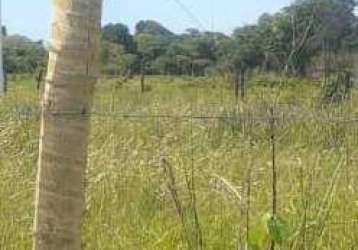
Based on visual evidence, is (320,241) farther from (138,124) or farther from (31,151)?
(138,124)

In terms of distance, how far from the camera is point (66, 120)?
2174mm

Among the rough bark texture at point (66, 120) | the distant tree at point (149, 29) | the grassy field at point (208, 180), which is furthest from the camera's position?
the distant tree at point (149, 29)

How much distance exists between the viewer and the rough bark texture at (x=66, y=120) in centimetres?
213

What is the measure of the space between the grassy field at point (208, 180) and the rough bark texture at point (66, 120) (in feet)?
2.31

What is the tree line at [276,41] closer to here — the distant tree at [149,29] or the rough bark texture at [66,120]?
the distant tree at [149,29]

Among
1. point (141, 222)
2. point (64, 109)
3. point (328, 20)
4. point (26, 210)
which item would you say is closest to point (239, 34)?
point (328, 20)

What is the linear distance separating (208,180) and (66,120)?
7.42 feet

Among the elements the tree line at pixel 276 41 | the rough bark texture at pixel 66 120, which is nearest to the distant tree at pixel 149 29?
the tree line at pixel 276 41

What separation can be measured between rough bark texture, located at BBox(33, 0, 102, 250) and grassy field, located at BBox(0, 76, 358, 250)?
70 centimetres

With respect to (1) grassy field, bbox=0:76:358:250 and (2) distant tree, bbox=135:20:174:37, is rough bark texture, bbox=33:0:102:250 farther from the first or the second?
(2) distant tree, bbox=135:20:174:37

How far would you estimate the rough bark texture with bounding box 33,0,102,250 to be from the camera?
213cm

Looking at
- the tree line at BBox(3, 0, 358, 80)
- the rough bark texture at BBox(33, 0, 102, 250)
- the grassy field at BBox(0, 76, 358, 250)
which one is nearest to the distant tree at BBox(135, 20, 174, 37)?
the tree line at BBox(3, 0, 358, 80)

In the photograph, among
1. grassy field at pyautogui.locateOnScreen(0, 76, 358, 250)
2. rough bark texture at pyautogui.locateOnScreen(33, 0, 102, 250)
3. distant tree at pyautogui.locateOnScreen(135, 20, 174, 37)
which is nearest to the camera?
rough bark texture at pyautogui.locateOnScreen(33, 0, 102, 250)

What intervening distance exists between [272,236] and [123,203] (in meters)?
1.94
